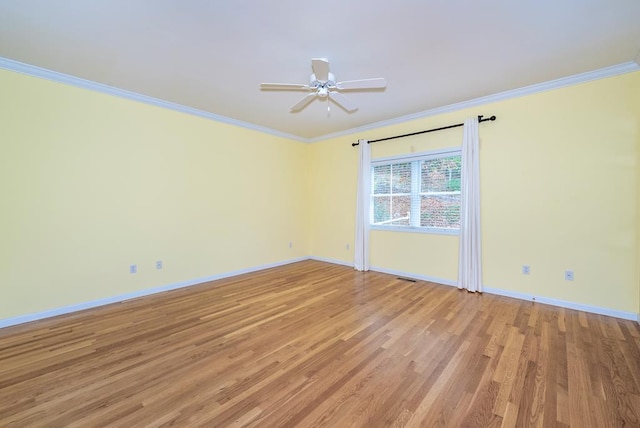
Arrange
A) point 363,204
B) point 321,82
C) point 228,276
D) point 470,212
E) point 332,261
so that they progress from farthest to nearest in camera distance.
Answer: point 332,261, point 363,204, point 228,276, point 470,212, point 321,82

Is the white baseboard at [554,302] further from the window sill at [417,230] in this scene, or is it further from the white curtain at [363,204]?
the white curtain at [363,204]

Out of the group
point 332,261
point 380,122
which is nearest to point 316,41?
point 380,122

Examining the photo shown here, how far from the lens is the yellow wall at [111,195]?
281 centimetres

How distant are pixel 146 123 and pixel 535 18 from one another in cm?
435

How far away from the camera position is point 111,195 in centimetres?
339

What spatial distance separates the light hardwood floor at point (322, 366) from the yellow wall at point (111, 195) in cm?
49

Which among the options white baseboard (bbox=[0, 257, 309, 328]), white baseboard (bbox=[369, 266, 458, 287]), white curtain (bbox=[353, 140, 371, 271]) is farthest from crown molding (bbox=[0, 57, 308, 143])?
white baseboard (bbox=[369, 266, 458, 287])

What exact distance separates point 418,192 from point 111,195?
4.38 meters

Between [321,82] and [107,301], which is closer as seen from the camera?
[321,82]

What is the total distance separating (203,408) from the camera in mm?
1639

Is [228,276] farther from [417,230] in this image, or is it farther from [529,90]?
[529,90]

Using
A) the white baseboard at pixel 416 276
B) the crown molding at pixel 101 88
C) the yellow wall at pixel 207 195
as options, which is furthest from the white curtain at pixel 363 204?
the crown molding at pixel 101 88

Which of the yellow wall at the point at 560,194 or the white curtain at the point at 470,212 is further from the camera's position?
the white curtain at the point at 470,212

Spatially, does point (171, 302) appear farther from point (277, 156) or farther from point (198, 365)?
point (277, 156)
